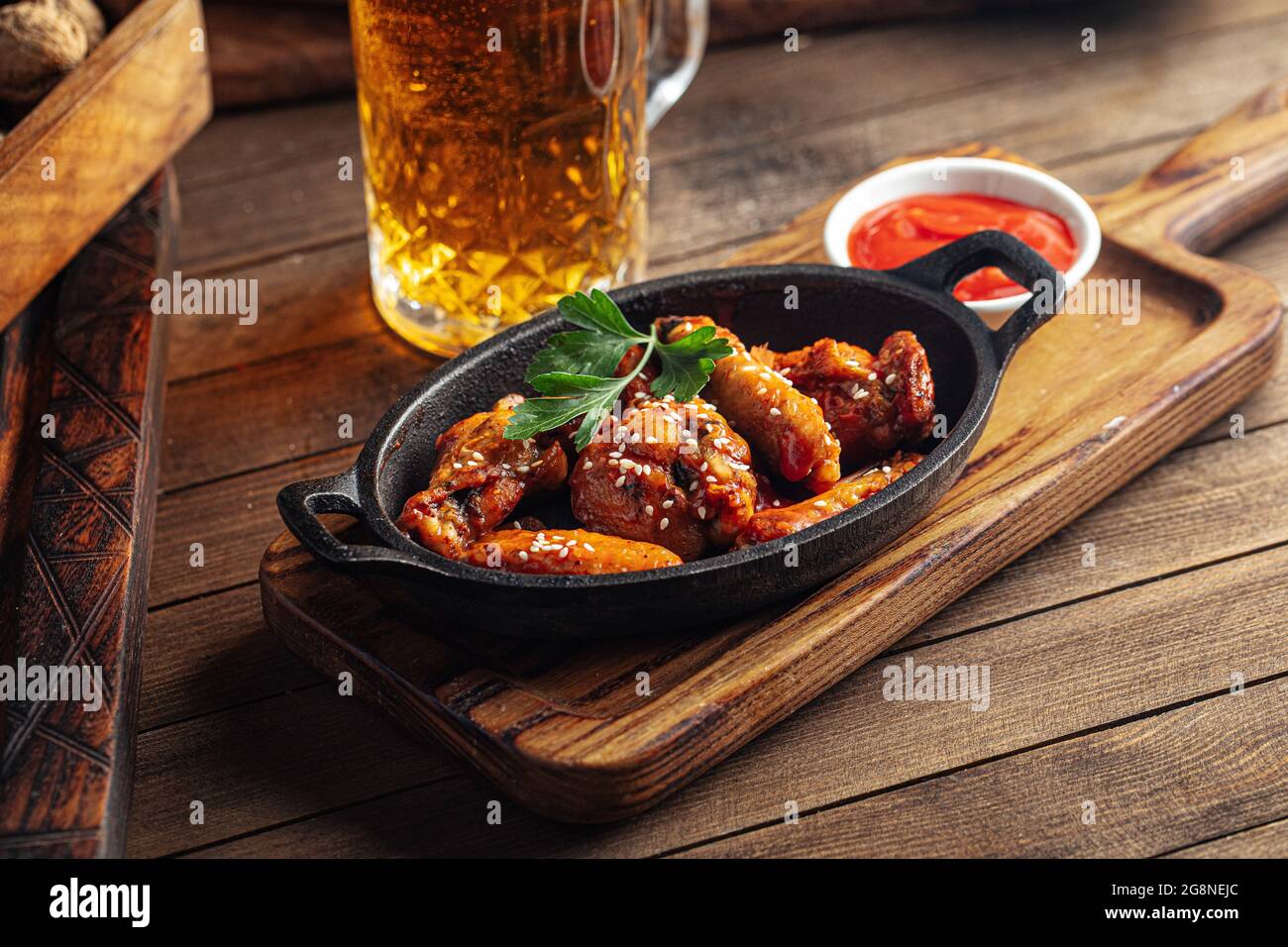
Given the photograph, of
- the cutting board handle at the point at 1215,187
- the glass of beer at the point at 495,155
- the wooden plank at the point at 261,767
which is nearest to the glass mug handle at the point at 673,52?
the glass of beer at the point at 495,155

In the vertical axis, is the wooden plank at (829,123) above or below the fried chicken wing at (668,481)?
above

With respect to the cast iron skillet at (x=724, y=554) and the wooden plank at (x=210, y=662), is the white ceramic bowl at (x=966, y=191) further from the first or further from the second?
the wooden plank at (x=210, y=662)

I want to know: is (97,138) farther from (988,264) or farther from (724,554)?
(988,264)

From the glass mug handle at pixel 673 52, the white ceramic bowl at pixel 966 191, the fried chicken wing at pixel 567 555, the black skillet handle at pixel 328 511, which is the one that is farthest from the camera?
the glass mug handle at pixel 673 52

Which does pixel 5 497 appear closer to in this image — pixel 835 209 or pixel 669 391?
pixel 669 391

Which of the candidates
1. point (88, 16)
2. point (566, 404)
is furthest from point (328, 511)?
point (88, 16)

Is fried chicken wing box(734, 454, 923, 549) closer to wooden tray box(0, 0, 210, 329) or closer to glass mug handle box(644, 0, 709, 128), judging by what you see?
glass mug handle box(644, 0, 709, 128)
